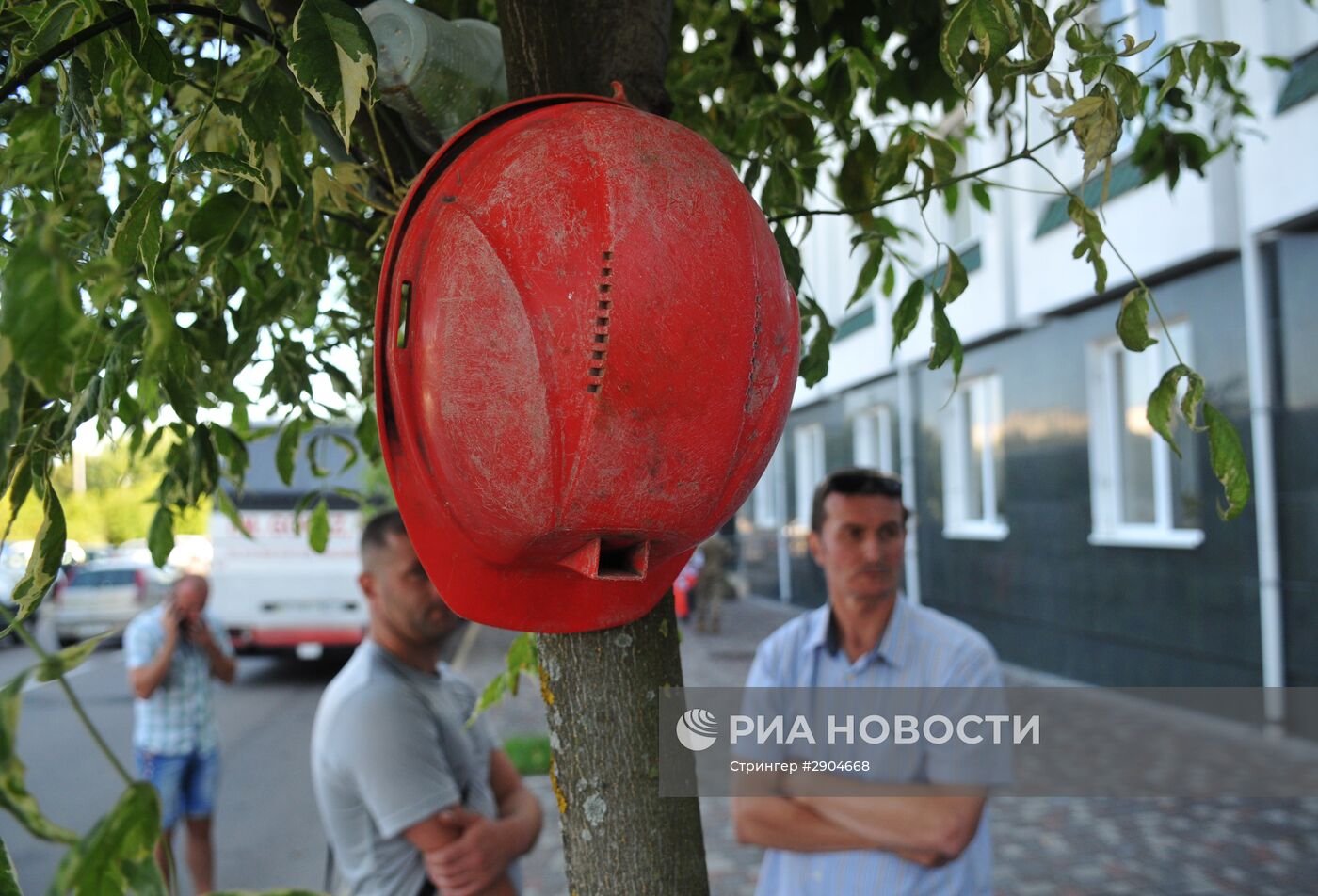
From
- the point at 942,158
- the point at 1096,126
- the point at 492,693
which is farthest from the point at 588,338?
the point at 492,693

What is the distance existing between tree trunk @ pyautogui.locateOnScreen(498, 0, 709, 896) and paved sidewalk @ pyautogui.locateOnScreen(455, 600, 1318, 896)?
3870mm

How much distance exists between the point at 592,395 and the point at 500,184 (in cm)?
21

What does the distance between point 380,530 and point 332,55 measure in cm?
257

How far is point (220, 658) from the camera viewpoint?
6199 mm

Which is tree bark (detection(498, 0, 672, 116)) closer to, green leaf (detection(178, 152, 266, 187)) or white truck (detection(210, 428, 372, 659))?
green leaf (detection(178, 152, 266, 187))

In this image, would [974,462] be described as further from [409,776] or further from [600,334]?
[600,334]

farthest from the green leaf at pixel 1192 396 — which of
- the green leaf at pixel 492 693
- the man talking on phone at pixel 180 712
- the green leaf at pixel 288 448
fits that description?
the man talking on phone at pixel 180 712

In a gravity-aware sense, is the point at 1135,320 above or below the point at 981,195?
below

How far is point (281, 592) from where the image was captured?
44.2 feet

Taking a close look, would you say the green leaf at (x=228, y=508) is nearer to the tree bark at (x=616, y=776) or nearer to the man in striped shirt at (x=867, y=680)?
the tree bark at (x=616, y=776)

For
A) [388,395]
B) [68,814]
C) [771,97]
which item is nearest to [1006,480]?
[68,814]

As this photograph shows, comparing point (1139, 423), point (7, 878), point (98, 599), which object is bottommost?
point (98, 599)

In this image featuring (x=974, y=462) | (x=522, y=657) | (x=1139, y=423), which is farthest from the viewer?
(x=974, y=462)

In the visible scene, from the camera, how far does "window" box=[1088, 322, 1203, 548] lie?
8.84 metres
